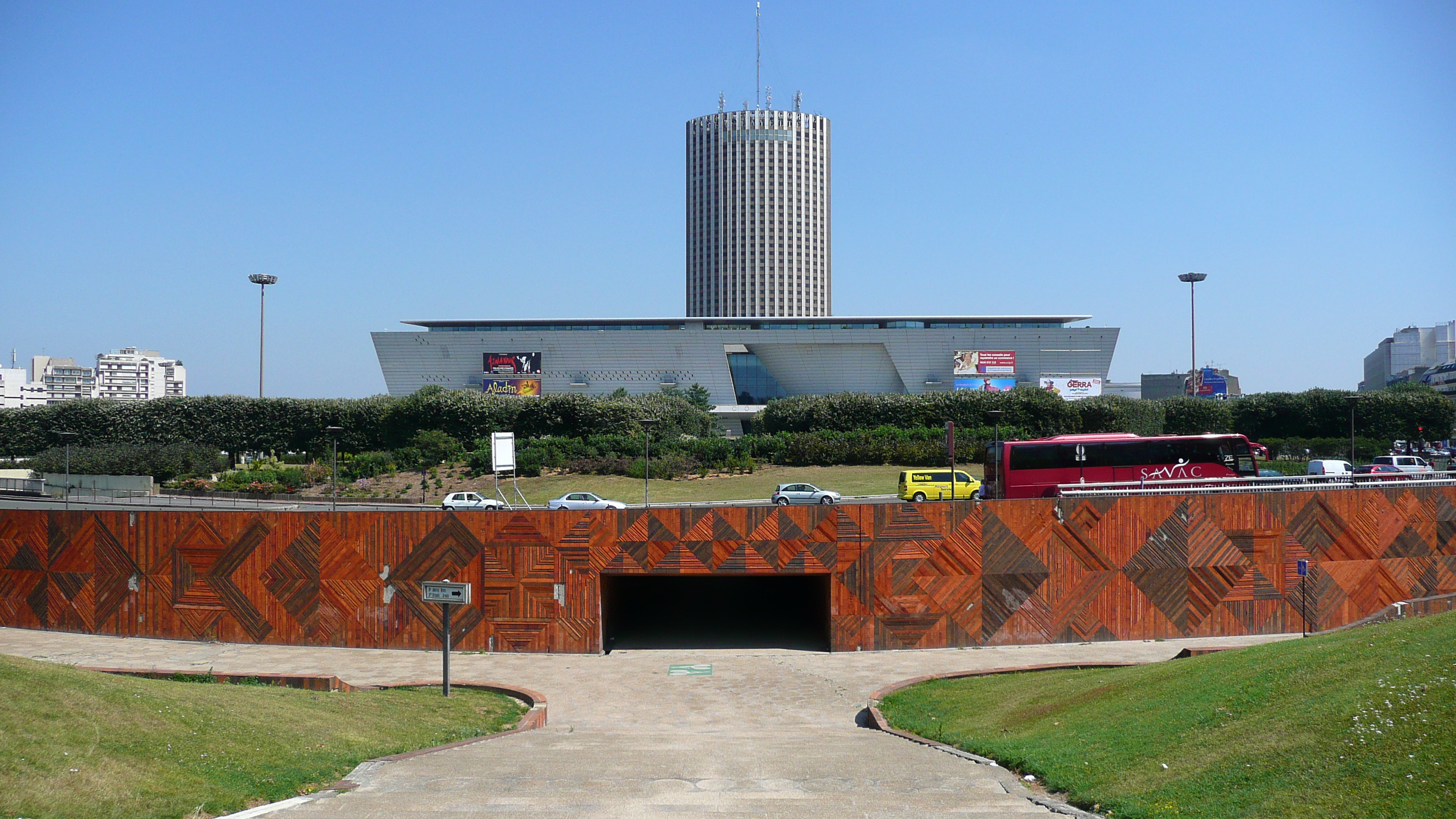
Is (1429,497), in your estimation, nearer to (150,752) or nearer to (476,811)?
(476,811)

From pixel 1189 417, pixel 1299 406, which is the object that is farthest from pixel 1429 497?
pixel 1299 406

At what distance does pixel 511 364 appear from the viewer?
9412cm

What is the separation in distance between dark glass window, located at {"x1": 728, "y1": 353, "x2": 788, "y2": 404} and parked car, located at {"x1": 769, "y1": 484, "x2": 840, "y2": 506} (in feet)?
169

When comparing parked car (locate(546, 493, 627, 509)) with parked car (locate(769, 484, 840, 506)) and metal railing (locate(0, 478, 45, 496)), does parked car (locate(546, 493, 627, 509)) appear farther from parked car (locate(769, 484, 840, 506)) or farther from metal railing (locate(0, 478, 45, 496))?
metal railing (locate(0, 478, 45, 496))

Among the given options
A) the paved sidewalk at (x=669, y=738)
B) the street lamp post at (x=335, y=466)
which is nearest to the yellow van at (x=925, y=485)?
the paved sidewalk at (x=669, y=738)

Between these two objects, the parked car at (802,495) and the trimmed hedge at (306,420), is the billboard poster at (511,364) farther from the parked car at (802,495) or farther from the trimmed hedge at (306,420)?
the parked car at (802,495)

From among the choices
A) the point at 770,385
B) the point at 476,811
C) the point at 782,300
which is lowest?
the point at 476,811

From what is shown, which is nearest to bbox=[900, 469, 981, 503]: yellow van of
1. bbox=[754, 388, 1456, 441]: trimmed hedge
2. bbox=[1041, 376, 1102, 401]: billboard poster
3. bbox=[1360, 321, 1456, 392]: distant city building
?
bbox=[754, 388, 1456, 441]: trimmed hedge

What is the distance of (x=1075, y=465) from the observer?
3375cm

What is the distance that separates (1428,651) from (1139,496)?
47.1 feet

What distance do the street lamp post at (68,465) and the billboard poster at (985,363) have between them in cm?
6830

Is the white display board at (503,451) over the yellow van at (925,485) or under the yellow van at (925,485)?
over

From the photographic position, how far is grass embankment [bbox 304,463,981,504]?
168 ft

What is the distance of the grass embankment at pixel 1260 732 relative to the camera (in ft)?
26.4
